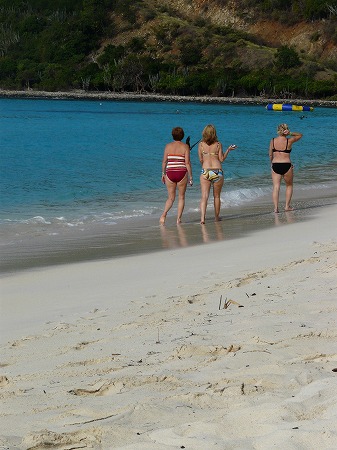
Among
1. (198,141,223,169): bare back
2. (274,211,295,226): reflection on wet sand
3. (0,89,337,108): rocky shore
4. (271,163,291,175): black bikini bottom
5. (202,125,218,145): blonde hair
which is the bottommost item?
(0,89,337,108): rocky shore

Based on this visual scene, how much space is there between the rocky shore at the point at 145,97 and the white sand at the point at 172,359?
10384cm

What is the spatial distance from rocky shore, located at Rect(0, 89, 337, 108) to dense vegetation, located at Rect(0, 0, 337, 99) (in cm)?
376

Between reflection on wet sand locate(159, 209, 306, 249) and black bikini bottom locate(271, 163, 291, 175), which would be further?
black bikini bottom locate(271, 163, 291, 175)

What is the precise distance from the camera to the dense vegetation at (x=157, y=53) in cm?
12712

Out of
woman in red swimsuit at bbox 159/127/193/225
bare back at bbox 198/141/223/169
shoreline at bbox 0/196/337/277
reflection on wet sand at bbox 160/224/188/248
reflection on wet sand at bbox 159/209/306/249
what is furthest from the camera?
bare back at bbox 198/141/223/169

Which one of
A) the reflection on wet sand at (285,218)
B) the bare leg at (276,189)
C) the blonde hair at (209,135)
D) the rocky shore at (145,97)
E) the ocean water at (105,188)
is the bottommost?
the rocky shore at (145,97)

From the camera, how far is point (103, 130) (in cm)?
4959

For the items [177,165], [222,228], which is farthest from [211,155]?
[222,228]

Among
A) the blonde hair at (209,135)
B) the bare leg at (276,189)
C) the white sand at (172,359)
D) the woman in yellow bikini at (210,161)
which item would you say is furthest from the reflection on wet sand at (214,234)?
the white sand at (172,359)

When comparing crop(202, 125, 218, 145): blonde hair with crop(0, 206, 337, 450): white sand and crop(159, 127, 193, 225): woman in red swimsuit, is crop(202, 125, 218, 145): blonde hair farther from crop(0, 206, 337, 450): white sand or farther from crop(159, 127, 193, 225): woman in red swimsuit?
crop(0, 206, 337, 450): white sand

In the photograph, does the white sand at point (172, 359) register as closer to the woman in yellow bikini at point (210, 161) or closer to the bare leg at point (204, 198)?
the bare leg at point (204, 198)

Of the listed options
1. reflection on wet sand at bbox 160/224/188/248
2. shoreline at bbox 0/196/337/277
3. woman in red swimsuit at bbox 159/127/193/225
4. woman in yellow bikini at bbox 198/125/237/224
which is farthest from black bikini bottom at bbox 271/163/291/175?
reflection on wet sand at bbox 160/224/188/248

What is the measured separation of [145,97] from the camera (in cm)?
12775

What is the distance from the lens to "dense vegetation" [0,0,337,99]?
127m
